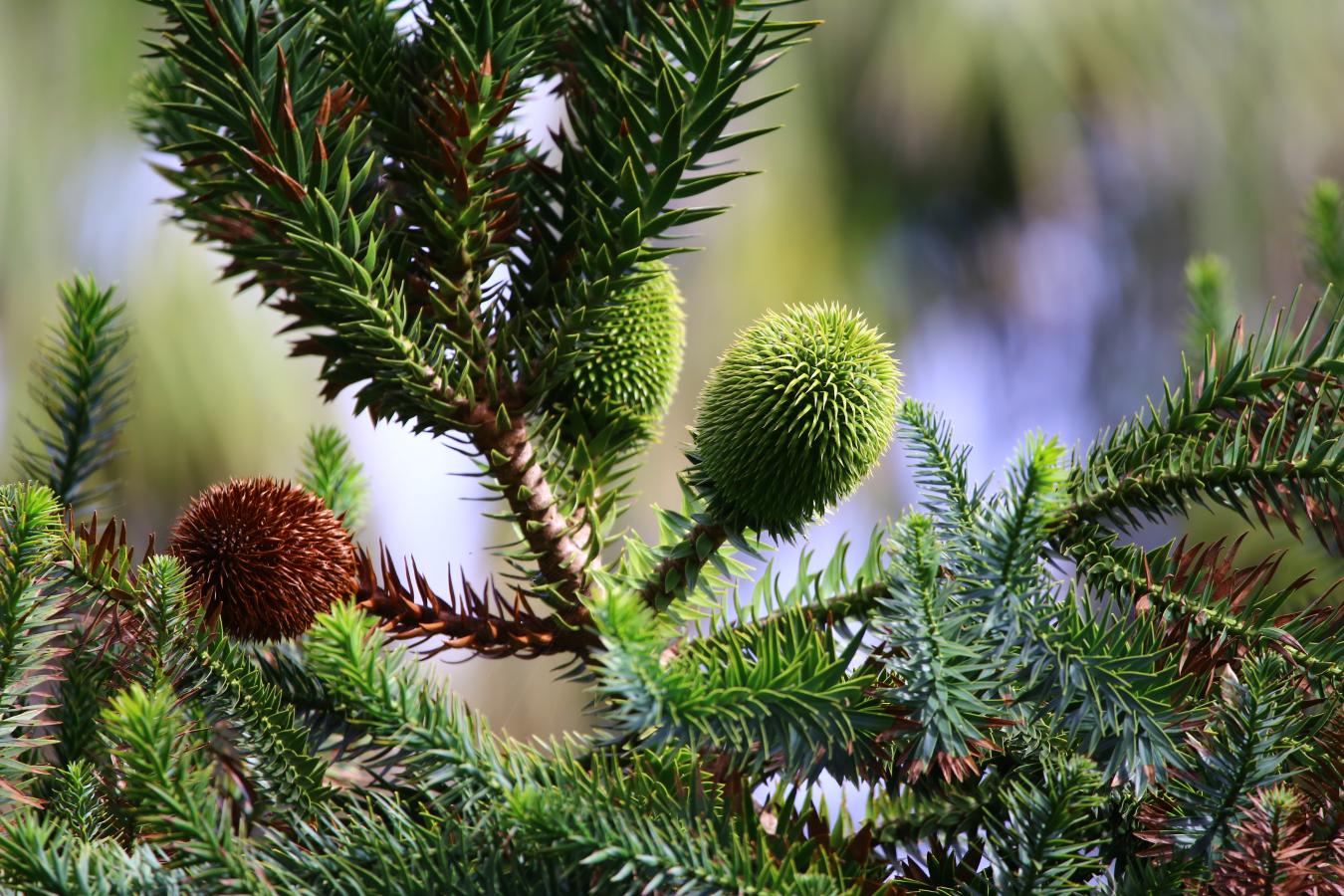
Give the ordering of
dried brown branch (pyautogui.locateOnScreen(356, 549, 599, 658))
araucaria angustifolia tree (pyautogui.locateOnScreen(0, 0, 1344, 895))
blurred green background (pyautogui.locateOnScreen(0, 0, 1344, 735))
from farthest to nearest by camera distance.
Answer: blurred green background (pyautogui.locateOnScreen(0, 0, 1344, 735)) → dried brown branch (pyautogui.locateOnScreen(356, 549, 599, 658)) → araucaria angustifolia tree (pyautogui.locateOnScreen(0, 0, 1344, 895))

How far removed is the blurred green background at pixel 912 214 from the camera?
12.1 ft

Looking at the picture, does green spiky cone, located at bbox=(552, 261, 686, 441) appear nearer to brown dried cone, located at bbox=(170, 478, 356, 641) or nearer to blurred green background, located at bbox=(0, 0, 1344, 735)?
brown dried cone, located at bbox=(170, 478, 356, 641)

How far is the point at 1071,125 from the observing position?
4586 mm

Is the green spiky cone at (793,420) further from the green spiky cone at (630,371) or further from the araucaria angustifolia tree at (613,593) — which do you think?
the green spiky cone at (630,371)

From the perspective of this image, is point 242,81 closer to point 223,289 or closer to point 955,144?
point 223,289

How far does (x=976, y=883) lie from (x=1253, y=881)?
0.30ft

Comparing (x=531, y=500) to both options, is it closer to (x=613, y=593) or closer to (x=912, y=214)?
(x=613, y=593)

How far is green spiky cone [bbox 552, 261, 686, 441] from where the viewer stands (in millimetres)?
580

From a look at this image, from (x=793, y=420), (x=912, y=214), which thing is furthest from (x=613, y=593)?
(x=912, y=214)

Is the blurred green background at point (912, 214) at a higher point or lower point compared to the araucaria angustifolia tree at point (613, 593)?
higher

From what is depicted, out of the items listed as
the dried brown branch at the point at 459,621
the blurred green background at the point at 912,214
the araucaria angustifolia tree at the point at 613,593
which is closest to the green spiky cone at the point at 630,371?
the araucaria angustifolia tree at the point at 613,593

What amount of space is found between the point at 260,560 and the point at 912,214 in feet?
16.8

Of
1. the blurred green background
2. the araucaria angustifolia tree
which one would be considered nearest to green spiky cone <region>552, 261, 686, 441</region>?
the araucaria angustifolia tree

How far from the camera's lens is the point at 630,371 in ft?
1.93
